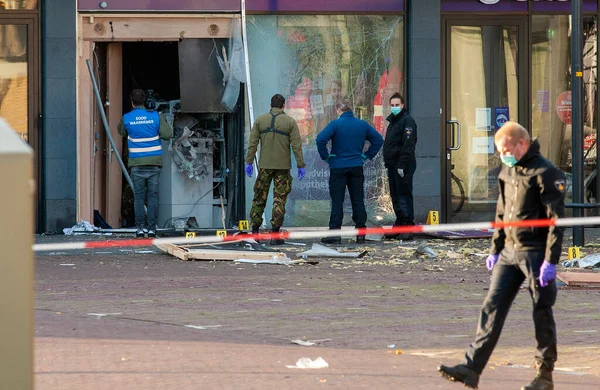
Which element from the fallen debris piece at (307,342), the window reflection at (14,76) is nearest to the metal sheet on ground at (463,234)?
the window reflection at (14,76)

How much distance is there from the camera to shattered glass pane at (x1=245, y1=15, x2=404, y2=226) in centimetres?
1703

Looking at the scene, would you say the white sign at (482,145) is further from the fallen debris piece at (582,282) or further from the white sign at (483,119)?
the fallen debris piece at (582,282)

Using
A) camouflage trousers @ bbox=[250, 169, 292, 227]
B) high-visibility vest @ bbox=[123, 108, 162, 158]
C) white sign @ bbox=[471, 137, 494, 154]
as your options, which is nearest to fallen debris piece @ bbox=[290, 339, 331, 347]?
camouflage trousers @ bbox=[250, 169, 292, 227]

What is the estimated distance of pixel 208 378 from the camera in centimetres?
665

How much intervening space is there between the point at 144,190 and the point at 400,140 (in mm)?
3714

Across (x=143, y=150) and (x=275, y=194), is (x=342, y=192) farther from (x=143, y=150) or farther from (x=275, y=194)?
(x=143, y=150)

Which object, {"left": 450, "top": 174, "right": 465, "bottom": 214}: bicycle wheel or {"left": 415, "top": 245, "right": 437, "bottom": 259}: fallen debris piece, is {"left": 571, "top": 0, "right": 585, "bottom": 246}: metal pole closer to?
{"left": 415, "top": 245, "right": 437, "bottom": 259}: fallen debris piece

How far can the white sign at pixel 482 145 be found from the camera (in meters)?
17.6

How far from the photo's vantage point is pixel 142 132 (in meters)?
15.6

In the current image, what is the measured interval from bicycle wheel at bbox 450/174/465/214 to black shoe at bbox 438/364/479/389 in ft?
37.1

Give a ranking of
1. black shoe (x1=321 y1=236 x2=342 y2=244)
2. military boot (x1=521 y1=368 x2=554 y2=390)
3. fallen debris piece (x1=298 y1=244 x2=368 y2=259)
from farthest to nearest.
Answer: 1. black shoe (x1=321 y1=236 x2=342 y2=244)
2. fallen debris piece (x1=298 y1=244 x2=368 y2=259)
3. military boot (x1=521 y1=368 x2=554 y2=390)

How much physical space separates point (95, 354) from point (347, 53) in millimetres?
10530

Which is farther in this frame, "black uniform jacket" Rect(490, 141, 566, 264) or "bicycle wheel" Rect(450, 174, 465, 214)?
"bicycle wheel" Rect(450, 174, 465, 214)

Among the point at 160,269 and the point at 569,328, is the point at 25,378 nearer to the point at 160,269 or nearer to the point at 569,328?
the point at 569,328
